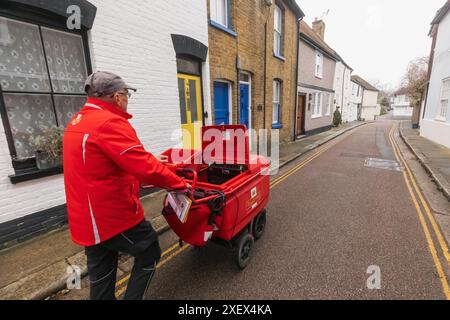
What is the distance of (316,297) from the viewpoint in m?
2.41

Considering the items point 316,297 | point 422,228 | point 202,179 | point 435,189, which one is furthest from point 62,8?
point 435,189

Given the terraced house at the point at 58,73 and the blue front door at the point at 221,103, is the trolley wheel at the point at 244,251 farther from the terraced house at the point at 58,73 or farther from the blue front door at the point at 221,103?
the blue front door at the point at 221,103

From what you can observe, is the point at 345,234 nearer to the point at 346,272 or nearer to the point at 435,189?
the point at 346,272

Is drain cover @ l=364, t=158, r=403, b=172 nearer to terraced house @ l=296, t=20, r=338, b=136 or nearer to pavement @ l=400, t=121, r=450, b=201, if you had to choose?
pavement @ l=400, t=121, r=450, b=201

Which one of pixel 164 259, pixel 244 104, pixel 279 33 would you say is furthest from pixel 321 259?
pixel 279 33

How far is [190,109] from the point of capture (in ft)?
21.1

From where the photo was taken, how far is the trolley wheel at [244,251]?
2.79m

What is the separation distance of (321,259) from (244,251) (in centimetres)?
105

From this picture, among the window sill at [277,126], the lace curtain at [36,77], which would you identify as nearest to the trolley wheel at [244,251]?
the lace curtain at [36,77]

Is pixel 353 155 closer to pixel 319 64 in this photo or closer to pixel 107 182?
pixel 319 64

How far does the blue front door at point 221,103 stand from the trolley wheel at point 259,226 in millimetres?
4586

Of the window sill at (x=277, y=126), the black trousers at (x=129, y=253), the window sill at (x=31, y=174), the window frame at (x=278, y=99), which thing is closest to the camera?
the black trousers at (x=129, y=253)

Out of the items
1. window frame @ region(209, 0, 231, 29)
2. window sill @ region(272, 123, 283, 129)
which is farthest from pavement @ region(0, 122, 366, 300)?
window sill @ region(272, 123, 283, 129)
